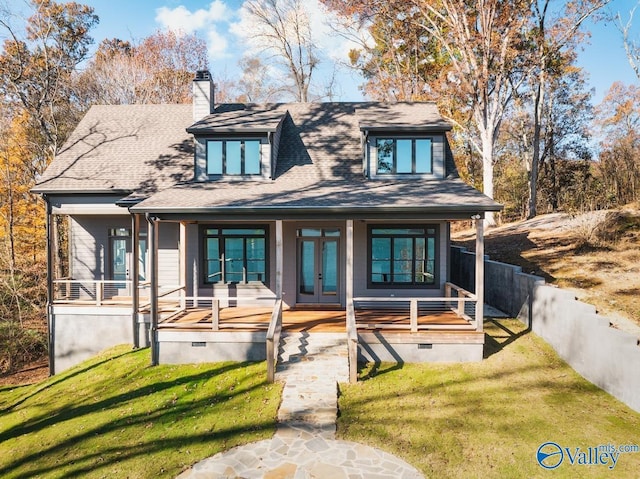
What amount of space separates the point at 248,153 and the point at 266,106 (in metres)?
3.59

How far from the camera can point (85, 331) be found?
37.1 ft

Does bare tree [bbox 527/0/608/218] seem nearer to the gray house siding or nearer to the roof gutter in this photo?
the roof gutter

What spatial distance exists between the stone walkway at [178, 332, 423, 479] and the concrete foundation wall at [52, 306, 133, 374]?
603 cm

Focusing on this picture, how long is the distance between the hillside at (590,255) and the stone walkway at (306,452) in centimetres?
684

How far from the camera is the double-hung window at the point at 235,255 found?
11.9 meters

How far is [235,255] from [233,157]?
3.26m

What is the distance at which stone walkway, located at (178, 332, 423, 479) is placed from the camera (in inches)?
213

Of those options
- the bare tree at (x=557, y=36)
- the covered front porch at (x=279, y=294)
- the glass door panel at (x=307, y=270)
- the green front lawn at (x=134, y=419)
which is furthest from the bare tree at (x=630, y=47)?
the green front lawn at (x=134, y=419)

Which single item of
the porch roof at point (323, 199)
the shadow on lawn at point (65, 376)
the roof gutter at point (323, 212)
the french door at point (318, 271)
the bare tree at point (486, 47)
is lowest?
the shadow on lawn at point (65, 376)

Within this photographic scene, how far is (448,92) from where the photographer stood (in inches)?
864

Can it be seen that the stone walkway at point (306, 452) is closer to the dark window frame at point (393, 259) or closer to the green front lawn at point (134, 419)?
the green front lawn at point (134, 419)

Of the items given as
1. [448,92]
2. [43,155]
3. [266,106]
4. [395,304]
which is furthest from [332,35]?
[395,304]

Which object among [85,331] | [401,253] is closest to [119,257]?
[85,331]

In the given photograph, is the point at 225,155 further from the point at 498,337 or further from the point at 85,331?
the point at 498,337
